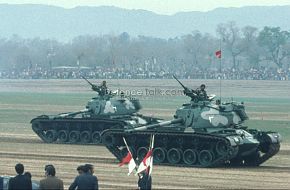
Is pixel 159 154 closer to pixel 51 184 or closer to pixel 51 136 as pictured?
pixel 51 136

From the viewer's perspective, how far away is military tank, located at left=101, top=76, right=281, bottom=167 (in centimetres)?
3922

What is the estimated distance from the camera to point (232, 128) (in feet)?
133

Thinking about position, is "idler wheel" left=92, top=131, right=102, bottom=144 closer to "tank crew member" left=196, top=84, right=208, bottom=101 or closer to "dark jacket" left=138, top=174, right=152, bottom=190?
"tank crew member" left=196, top=84, right=208, bottom=101

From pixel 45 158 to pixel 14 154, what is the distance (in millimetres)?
1983

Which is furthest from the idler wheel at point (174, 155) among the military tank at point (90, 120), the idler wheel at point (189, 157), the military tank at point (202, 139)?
the military tank at point (90, 120)

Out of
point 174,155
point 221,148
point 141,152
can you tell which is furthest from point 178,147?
point 221,148

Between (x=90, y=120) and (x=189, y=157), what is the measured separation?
10869mm

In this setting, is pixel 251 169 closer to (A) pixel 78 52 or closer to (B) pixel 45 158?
(B) pixel 45 158

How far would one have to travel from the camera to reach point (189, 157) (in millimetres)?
40188

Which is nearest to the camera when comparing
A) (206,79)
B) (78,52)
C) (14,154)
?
(14,154)

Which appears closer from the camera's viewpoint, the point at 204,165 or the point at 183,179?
the point at 183,179

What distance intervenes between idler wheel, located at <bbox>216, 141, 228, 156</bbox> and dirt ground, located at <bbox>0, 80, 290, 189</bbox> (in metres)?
0.56

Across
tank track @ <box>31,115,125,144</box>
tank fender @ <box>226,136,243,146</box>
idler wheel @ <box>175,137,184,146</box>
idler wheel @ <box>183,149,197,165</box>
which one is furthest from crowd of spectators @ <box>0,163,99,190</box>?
tank track @ <box>31,115,125,144</box>

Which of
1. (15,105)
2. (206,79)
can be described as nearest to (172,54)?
(206,79)
